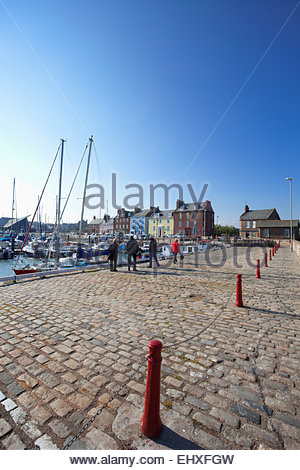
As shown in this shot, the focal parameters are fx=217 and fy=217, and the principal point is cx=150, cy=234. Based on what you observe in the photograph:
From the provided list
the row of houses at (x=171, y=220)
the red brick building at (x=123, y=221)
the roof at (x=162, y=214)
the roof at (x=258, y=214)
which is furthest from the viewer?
the red brick building at (x=123, y=221)

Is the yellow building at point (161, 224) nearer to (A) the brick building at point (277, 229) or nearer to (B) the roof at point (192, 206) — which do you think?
(B) the roof at point (192, 206)

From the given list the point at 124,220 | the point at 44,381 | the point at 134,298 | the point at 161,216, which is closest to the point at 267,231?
the point at 161,216

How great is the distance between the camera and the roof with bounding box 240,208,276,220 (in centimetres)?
6597

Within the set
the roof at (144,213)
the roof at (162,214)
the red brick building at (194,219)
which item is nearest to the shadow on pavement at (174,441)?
the red brick building at (194,219)

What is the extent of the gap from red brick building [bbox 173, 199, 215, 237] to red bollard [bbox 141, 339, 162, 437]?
200 feet

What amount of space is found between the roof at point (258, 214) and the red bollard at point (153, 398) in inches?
2829

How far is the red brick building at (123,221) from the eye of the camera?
85312 millimetres

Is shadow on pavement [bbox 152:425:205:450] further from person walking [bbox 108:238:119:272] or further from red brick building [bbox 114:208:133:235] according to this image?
red brick building [bbox 114:208:133:235]

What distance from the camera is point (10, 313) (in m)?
5.50

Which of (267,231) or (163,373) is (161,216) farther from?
(163,373)

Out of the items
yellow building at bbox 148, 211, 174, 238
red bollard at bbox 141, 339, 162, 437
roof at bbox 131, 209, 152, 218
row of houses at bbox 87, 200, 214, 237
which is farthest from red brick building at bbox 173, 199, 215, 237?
red bollard at bbox 141, 339, 162, 437

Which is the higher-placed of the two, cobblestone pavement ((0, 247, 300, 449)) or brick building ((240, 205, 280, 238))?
brick building ((240, 205, 280, 238))

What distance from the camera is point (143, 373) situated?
3178mm

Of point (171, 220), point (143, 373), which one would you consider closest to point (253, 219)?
point (171, 220)
